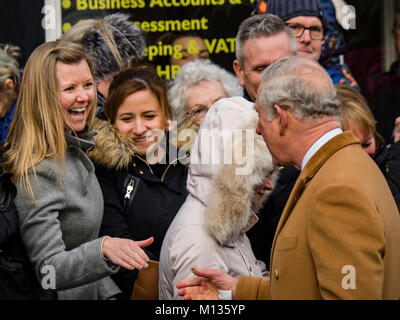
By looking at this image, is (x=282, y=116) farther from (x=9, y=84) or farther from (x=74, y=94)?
(x=9, y=84)

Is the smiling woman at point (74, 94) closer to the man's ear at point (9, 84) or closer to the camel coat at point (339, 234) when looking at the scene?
the man's ear at point (9, 84)

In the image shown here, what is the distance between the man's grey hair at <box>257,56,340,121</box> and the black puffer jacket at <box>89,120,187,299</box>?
115 centimetres

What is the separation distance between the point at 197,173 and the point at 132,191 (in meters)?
0.68

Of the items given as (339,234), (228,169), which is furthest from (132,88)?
(339,234)

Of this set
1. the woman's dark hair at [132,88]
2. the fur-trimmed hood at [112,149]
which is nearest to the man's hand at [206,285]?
the fur-trimmed hood at [112,149]

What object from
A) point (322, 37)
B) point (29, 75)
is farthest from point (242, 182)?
point (322, 37)

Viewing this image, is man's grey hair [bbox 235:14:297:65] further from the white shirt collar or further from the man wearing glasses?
the white shirt collar

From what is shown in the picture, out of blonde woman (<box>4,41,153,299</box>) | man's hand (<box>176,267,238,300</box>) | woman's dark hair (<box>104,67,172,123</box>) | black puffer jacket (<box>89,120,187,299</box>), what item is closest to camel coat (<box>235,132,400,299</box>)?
man's hand (<box>176,267,238,300</box>)

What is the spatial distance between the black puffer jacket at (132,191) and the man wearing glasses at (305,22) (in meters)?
1.06

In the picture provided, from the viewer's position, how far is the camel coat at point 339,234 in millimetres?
2158

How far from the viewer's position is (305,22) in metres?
3.98

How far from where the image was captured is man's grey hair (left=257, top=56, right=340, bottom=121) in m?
2.42

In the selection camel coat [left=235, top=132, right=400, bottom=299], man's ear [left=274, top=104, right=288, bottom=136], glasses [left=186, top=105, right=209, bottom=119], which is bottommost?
camel coat [left=235, top=132, right=400, bottom=299]
